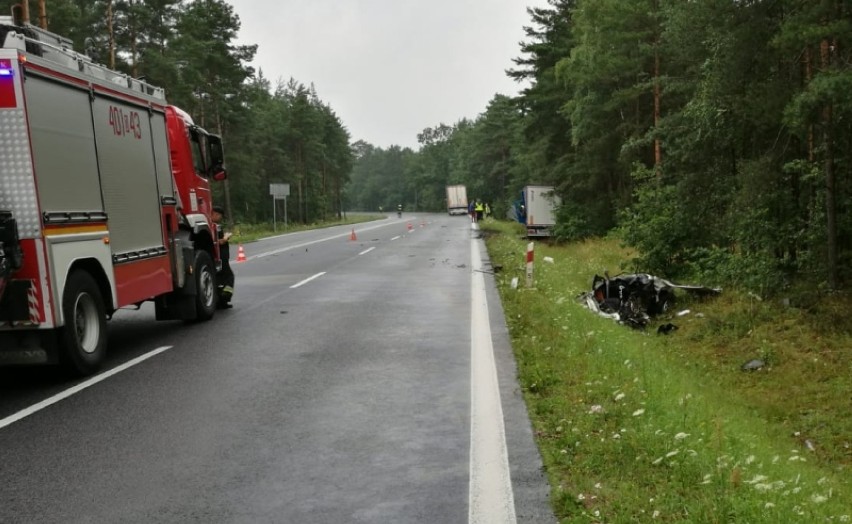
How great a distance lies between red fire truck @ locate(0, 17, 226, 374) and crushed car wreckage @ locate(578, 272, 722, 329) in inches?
274

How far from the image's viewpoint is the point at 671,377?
6863mm

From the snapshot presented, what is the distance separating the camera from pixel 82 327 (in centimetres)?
680

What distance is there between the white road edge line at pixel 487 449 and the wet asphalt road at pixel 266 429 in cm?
6

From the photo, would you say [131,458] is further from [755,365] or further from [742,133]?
[742,133]

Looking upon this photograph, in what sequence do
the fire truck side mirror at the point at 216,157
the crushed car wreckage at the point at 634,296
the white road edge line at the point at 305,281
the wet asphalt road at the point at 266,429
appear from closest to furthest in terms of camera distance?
the wet asphalt road at the point at 266,429, the fire truck side mirror at the point at 216,157, the crushed car wreckage at the point at 634,296, the white road edge line at the point at 305,281

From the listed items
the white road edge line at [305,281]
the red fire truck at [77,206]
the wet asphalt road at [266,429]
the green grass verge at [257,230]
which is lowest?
the wet asphalt road at [266,429]

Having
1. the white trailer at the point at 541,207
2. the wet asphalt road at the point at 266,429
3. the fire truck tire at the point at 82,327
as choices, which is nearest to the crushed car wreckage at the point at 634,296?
the wet asphalt road at the point at 266,429

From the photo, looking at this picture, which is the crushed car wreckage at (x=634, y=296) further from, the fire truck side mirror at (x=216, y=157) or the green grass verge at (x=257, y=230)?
the green grass verge at (x=257, y=230)

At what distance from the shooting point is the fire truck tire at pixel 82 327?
6.36 m

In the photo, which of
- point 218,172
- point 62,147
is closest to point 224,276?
point 218,172

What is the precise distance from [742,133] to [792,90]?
1.65 meters

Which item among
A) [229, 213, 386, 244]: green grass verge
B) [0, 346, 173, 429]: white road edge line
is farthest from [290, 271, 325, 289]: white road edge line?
[229, 213, 386, 244]: green grass verge

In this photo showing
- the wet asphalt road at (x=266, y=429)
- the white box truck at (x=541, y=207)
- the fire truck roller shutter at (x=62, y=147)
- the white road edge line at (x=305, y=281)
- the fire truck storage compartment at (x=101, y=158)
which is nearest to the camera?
the wet asphalt road at (x=266, y=429)

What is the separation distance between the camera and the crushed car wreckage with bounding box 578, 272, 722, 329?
38.5ft
